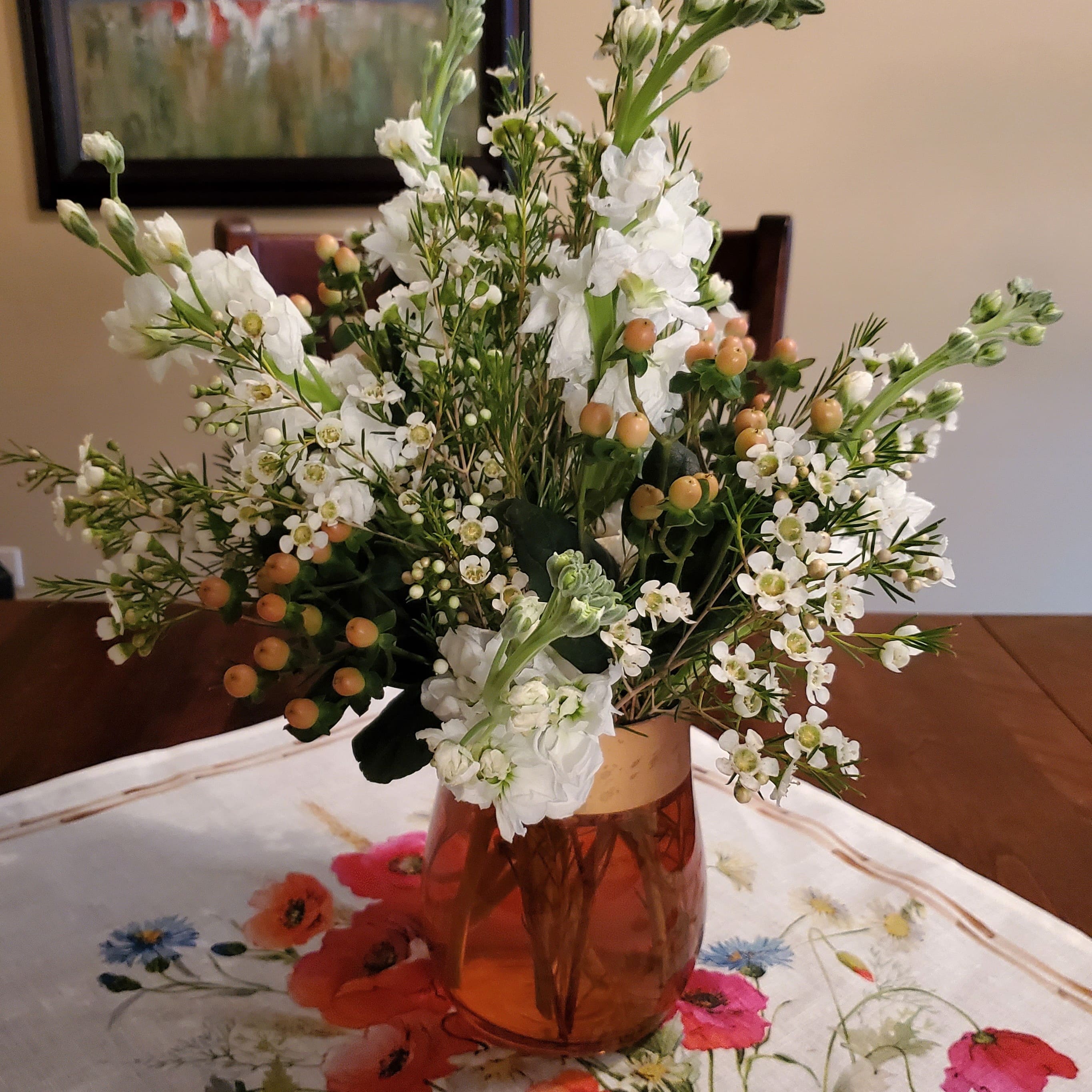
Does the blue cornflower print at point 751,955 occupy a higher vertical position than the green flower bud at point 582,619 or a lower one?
lower

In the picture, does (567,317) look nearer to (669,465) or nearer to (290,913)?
(669,465)

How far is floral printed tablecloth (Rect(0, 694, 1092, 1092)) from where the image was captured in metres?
0.48

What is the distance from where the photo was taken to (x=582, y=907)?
1.46ft

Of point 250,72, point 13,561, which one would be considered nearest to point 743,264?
point 250,72

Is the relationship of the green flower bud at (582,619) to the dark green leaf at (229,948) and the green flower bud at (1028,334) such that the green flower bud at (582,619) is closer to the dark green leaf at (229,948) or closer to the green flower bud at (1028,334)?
the green flower bud at (1028,334)

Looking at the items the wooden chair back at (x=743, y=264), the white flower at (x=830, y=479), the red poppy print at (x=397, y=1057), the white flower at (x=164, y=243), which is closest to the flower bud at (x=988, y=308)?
the white flower at (x=830, y=479)

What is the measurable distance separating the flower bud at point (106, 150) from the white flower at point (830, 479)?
11.2 inches

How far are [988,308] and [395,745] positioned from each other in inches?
12.5

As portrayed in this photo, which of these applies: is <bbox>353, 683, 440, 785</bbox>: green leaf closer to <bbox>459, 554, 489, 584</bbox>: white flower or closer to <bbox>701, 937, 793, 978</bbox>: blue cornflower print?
<bbox>459, 554, 489, 584</bbox>: white flower

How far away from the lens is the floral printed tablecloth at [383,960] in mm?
478

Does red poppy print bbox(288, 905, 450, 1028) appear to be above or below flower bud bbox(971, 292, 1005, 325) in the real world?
below

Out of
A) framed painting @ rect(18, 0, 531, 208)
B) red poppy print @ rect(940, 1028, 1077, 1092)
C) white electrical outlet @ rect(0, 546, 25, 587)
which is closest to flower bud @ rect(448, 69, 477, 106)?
→ red poppy print @ rect(940, 1028, 1077, 1092)

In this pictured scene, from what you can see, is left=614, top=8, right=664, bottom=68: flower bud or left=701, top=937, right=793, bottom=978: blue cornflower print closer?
left=614, top=8, right=664, bottom=68: flower bud

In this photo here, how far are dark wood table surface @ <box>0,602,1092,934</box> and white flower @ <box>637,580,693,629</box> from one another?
1.32 feet
